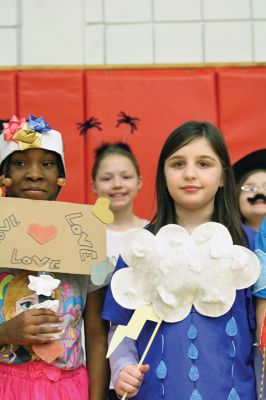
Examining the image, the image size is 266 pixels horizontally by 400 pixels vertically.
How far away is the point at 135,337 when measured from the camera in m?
1.62

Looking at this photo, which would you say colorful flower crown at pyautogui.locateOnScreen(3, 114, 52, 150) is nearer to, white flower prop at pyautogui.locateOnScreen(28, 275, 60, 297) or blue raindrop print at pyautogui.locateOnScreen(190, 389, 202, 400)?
white flower prop at pyautogui.locateOnScreen(28, 275, 60, 297)

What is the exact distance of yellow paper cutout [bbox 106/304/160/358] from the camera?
1611 millimetres

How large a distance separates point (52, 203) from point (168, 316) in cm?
45

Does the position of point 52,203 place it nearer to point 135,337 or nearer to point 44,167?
point 44,167

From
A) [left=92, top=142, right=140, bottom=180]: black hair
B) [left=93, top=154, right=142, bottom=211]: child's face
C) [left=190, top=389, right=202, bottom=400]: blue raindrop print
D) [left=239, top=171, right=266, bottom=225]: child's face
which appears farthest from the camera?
[left=92, top=142, right=140, bottom=180]: black hair

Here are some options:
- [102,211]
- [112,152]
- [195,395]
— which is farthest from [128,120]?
[195,395]

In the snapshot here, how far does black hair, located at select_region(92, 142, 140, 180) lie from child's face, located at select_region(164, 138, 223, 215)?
1219mm

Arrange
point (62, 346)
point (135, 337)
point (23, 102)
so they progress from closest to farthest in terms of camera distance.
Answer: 1. point (135, 337)
2. point (62, 346)
3. point (23, 102)

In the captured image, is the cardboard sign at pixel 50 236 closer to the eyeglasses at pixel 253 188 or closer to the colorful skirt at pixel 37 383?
the colorful skirt at pixel 37 383

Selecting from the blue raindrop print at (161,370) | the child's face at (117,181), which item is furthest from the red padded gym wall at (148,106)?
the blue raindrop print at (161,370)

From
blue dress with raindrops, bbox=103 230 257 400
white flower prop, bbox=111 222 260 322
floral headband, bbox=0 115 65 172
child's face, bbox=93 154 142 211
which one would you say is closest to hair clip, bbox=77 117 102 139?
child's face, bbox=93 154 142 211

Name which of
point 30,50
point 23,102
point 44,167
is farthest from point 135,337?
point 30,50

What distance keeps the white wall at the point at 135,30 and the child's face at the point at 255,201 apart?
111 cm

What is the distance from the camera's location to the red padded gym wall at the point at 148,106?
11.0ft
